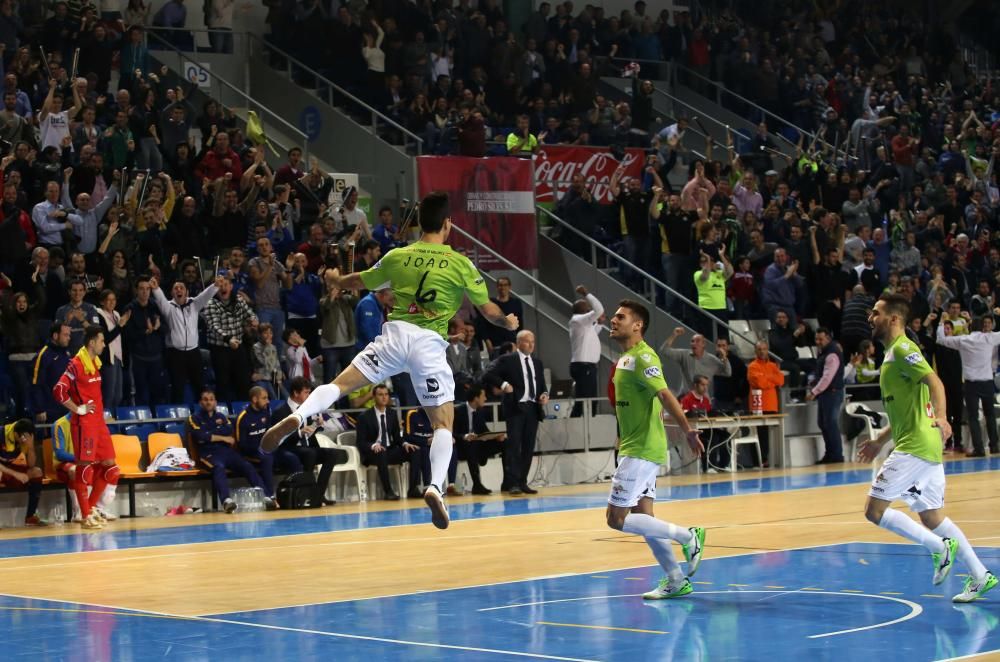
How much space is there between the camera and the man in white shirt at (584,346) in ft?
80.9

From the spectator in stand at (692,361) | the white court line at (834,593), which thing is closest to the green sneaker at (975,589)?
the white court line at (834,593)

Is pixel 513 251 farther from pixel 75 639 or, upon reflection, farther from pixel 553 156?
pixel 75 639

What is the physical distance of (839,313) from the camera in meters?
28.4

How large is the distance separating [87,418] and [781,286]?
13.7 metres

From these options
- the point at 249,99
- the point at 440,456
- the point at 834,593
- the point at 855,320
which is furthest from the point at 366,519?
the point at 855,320

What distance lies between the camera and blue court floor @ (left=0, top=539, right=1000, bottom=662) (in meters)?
8.80

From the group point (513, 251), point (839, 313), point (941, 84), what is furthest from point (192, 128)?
point (941, 84)

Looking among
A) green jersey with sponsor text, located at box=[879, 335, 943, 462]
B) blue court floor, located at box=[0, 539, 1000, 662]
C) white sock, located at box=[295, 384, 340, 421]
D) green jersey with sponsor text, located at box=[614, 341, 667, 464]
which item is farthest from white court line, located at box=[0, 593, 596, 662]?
green jersey with sponsor text, located at box=[879, 335, 943, 462]

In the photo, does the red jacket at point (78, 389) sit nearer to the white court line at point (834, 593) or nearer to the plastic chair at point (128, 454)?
the plastic chair at point (128, 454)

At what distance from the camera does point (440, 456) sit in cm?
1109

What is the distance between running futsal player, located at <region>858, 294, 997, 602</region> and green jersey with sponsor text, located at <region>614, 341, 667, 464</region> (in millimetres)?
1505

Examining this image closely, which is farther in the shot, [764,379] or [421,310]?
[764,379]

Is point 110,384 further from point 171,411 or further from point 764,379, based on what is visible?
point 764,379

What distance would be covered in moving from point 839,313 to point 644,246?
3.87 meters
